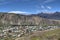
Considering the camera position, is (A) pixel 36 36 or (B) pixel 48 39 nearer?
(B) pixel 48 39

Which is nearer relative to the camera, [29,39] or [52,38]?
[52,38]

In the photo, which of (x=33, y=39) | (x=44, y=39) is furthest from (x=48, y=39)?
(x=33, y=39)

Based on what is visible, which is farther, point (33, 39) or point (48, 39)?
point (33, 39)

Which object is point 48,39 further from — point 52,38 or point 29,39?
point 29,39

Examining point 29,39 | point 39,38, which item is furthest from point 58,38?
point 29,39

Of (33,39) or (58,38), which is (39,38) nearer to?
(33,39)

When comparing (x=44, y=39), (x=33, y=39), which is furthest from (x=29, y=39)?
(x=44, y=39)

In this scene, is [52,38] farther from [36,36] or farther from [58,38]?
[36,36]
